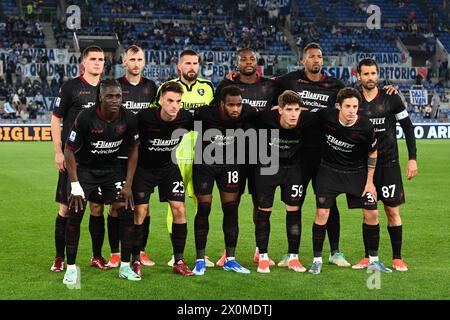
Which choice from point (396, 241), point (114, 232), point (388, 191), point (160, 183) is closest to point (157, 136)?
point (160, 183)

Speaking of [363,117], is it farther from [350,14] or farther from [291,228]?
[350,14]

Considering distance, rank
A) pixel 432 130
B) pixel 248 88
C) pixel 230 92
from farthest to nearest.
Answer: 1. pixel 432 130
2. pixel 248 88
3. pixel 230 92

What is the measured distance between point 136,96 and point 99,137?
1118 mm

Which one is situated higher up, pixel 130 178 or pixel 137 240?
pixel 130 178

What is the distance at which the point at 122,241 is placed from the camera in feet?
25.5

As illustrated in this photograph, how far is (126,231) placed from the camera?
780 centimetres

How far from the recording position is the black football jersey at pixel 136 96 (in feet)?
27.9

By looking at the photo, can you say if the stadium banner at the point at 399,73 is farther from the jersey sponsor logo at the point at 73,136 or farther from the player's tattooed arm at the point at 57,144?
the jersey sponsor logo at the point at 73,136

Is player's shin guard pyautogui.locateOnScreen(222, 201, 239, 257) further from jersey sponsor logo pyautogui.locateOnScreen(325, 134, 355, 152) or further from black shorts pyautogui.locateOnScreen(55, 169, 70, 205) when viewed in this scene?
black shorts pyautogui.locateOnScreen(55, 169, 70, 205)

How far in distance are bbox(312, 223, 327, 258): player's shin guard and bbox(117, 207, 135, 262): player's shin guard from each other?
189cm

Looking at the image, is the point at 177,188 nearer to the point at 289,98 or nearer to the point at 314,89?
the point at 289,98

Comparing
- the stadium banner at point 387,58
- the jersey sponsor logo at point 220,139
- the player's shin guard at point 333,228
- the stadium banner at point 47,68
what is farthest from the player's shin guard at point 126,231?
the stadium banner at point 387,58

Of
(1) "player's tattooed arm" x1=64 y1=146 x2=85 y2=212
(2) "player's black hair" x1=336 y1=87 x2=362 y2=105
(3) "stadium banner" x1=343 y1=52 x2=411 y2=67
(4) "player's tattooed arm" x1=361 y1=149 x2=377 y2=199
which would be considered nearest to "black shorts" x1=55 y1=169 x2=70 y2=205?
(1) "player's tattooed arm" x1=64 y1=146 x2=85 y2=212

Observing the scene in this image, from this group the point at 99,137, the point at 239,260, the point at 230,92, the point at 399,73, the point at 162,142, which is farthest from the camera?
the point at 399,73
